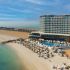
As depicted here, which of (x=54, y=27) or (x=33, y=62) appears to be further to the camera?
(x=54, y=27)

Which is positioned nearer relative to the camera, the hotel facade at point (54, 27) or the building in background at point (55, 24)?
the hotel facade at point (54, 27)

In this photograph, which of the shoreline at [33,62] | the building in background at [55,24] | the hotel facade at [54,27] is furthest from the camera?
the building in background at [55,24]

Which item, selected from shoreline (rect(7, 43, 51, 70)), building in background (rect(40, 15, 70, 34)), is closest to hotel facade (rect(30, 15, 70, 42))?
building in background (rect(40, 15, 70, 34))

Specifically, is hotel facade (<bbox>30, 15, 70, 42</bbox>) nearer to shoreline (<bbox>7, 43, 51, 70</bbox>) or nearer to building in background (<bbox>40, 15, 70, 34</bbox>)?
building in background (<bbox>40, 15, 70, 34</bbox>)

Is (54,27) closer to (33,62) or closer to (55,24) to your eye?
(55,24)

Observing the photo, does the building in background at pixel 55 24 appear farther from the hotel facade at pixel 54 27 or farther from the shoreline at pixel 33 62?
the shoreline at pixel 33 62

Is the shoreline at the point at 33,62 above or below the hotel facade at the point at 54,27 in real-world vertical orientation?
below

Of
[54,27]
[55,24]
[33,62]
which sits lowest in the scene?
[33,62]

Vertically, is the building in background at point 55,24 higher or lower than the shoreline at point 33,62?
higher

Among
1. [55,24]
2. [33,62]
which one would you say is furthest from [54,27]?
→ [33,62]

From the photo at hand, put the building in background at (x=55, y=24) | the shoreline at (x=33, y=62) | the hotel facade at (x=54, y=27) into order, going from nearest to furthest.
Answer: the shoreline at (x=33, y=62) < the hotel facade at (x=54, y=27) < the building in background at (x=55, y=24)

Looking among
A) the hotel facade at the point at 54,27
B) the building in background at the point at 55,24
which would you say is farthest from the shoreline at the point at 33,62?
the building in background at the point at 55,24
